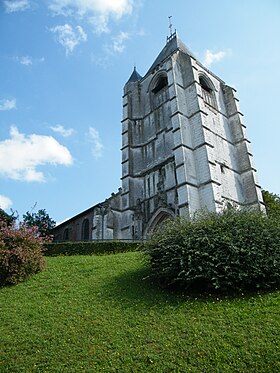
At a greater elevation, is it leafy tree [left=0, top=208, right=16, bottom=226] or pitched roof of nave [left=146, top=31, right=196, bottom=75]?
pitched roof of nave [left=146, top=31, right=196, bottom=75]

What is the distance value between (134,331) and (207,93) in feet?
85.9

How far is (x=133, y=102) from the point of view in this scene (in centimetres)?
3219

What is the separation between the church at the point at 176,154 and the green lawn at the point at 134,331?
1287 cm

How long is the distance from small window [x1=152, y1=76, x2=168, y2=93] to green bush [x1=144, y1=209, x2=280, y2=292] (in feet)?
71.9

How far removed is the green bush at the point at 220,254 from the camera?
32.0 feet

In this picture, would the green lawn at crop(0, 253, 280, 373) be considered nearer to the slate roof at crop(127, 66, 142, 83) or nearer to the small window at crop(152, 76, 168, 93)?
the small window at crop(152, 76, 168, 93)

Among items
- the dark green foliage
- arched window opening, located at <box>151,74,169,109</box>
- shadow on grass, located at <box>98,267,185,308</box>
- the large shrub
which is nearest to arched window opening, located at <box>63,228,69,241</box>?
arched window opening, located at <box>151,74,169,109</box>

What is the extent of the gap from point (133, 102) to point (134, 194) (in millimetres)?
10003

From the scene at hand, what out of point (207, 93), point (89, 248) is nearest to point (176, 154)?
point (207, 93)

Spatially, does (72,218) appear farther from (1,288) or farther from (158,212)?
(1,288)

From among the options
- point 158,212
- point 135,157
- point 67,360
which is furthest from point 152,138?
point 67,360

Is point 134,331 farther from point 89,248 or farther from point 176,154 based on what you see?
point 176,154

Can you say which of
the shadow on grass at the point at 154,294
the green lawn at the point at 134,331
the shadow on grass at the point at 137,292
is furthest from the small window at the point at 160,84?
the green lawn at the point at 134,331

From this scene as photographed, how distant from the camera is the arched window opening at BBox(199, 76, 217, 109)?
2961 centimetres
